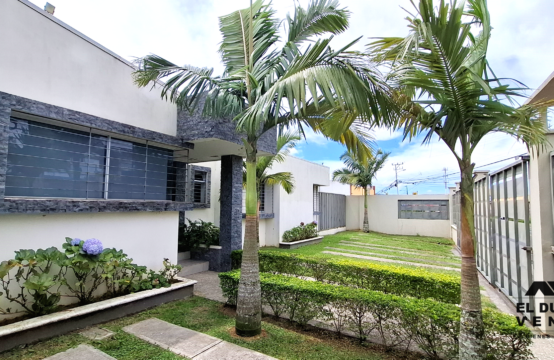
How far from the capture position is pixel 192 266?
8.41m

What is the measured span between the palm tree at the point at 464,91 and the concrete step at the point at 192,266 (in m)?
6.99

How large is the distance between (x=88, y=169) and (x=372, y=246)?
13.2 meters

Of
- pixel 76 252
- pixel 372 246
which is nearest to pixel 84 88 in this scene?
pixel 76 252

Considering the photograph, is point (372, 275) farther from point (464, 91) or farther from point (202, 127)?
point (202, 127)

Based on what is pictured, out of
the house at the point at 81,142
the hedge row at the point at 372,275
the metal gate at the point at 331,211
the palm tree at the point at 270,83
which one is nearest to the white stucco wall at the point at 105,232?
the house at the point at 81,142

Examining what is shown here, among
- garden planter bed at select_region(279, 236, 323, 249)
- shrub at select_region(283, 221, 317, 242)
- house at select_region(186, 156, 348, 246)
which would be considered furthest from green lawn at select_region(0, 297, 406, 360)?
shrub at select_region(283, 221, 317, 242)

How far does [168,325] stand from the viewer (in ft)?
15.7

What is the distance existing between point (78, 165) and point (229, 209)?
4.13 metres

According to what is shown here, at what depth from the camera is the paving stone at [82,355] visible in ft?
12.0

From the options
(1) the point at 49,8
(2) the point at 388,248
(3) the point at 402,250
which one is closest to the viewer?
(1) the point at 49,8

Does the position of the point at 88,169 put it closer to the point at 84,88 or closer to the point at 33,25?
the point at 84,88

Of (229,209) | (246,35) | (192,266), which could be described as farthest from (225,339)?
(246,35)

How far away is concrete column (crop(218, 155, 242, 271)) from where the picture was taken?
8633 millimetres

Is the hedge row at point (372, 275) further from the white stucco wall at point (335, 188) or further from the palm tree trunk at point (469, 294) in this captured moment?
the white stucco wall at point (335, 188)
